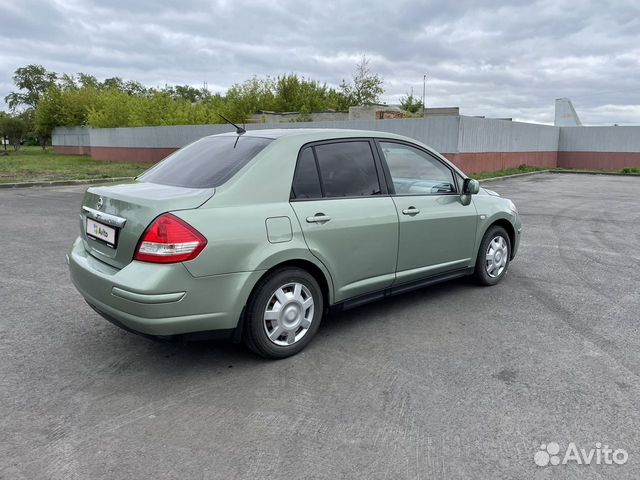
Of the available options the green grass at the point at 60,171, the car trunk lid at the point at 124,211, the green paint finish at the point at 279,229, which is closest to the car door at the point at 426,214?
the green paint finish at the point at 279,229

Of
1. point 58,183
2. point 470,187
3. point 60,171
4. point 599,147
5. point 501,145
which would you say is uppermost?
point 599,147

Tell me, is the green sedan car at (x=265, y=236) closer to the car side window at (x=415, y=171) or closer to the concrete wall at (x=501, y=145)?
the car side window at (x=415, y=171)

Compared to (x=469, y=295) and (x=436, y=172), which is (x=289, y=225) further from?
(x=469, y=295)

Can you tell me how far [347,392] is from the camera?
334 cm

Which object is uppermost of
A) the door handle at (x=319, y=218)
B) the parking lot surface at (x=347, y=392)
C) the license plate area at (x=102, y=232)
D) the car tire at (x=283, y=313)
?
the door handle at (x=319, y=218)

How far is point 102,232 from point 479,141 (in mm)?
19492

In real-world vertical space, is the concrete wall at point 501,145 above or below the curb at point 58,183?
above

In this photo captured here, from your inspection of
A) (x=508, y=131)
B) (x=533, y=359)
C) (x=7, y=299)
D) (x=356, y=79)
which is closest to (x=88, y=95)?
(x=356, y=79)

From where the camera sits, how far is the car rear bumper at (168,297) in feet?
10.6

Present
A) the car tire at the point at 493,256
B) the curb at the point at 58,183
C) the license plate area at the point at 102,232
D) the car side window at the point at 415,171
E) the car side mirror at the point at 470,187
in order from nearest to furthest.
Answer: the license plate area at the point at 102,232, the car side window at the point at 415,171, the car side mirror at the point at 470,187, the car tire at the point at 493,256, the curb at the point at 58,183

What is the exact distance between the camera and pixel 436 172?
16.8ft

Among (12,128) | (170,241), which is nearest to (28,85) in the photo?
(12,128)

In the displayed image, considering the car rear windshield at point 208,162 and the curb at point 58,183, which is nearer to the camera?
the car rear windshield at point 208,162

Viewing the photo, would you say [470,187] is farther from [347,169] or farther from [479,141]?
[479,141]
